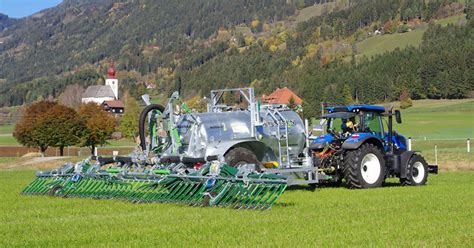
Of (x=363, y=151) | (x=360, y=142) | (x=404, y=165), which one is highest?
(x=360, y=142)

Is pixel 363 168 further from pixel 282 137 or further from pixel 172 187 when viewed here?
pixel 172 187

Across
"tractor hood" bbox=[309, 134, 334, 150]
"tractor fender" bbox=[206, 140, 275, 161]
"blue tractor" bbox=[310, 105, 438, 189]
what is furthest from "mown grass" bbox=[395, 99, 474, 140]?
"tractor fender" bbox=[206, 140, 275, 161]

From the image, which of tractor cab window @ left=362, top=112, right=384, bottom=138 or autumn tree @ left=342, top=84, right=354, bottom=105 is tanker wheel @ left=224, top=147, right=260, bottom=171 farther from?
autumn tree @ left=342, top=84, right=354, bottom=105

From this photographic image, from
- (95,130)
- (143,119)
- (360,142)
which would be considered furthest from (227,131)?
(95,130)

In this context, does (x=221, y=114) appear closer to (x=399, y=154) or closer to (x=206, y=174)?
(x=206, y=174)

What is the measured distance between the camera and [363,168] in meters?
20.4

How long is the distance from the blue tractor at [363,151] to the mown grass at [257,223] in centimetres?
249

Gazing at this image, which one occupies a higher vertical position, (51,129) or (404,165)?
(51,129)

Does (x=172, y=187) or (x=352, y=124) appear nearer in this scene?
(x=172, y=187)

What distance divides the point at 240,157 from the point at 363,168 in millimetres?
3915

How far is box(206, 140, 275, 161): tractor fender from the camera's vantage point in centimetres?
1911

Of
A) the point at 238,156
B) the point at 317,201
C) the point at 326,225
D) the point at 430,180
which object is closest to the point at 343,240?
the point at 326,225

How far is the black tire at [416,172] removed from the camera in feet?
68.8

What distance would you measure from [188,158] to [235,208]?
398 cm
